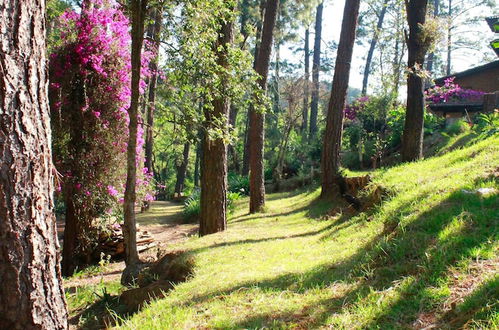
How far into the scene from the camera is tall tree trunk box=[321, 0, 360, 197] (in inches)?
412

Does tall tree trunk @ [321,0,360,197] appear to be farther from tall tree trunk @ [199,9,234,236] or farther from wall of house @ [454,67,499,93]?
wall of house @ [454,67,499,93]

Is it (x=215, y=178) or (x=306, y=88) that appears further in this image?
(x=306, y=88)

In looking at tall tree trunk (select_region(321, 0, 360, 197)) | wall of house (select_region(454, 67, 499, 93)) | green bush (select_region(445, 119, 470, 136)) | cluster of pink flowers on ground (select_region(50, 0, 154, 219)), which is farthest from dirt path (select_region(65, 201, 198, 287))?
wall of house (select_region(454, 67, 499, 93))

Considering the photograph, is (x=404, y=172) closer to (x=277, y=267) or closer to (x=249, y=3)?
(x=277, y=267)

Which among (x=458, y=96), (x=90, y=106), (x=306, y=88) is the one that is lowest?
(x=90, y=106)

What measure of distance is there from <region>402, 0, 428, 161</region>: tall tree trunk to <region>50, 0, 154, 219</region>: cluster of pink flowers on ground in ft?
20.4

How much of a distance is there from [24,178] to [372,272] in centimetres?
293

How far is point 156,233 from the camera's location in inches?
466

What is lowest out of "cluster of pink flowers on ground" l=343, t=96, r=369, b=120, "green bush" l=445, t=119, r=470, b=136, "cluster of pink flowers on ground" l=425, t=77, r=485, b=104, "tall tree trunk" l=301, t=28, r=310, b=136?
"green bush" l=445, t=119, r=470, b=136

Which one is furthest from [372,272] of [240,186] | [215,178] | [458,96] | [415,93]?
[458,96]

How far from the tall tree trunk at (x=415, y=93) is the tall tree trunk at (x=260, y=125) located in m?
3.45

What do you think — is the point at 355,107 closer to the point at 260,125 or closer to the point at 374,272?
the point at 260,125

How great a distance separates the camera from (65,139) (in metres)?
7.66

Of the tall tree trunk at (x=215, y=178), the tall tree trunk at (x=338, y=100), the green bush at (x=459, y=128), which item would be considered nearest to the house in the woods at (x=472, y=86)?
the green bush at (x=459, y=128)
